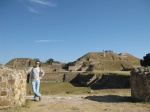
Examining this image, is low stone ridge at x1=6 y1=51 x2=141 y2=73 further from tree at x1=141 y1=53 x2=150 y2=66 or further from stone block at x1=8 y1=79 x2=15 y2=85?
stone block at x1=8 y1=79 x2=15 y2=85

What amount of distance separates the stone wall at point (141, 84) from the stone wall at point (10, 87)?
4562 millimetres

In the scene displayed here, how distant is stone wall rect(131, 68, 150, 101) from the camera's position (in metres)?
10.2

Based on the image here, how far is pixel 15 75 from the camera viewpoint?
8875 millimetres

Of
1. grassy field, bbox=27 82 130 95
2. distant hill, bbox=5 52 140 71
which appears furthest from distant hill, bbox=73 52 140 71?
grassy field, bbox=27 82 130 95

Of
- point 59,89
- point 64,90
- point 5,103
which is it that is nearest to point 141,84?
point 5,103

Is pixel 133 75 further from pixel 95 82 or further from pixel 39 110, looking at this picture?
pixel 95 82

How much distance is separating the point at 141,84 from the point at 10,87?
4.96 m

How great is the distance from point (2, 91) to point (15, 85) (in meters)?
0.47

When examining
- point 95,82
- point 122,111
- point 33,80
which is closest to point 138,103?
point 122,111

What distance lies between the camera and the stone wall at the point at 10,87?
339 inches

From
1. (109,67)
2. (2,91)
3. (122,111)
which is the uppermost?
(109,67)

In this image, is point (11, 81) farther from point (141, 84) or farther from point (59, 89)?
point (59, 89)

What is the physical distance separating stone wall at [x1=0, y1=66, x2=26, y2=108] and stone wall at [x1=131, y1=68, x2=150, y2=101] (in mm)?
4562

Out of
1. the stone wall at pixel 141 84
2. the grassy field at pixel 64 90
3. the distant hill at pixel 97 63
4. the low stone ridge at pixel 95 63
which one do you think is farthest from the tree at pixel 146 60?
the stone wall at pixel 141 84
